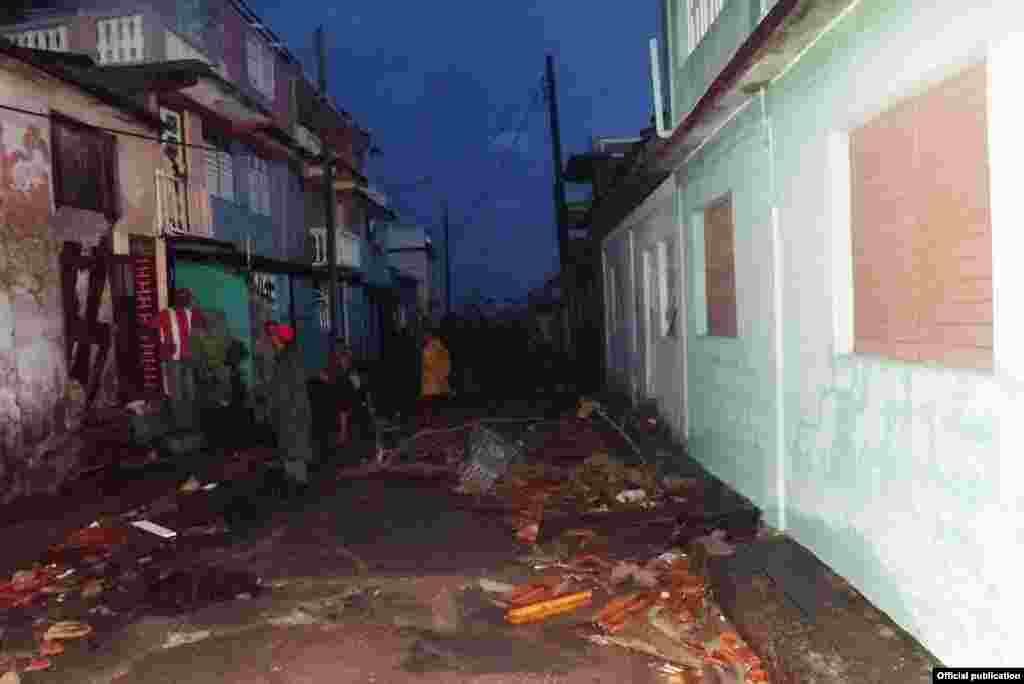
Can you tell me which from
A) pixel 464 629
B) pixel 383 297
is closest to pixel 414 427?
pixel 464 629

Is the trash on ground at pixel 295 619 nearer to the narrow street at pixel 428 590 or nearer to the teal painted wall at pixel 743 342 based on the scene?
the narrow street at pixel 428 590

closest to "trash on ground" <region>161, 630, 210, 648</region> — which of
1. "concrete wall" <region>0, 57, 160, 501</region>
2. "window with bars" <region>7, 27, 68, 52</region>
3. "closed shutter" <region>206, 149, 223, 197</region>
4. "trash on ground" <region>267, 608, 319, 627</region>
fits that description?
"trash on ground" <region>267, 608, 319, 627</region>

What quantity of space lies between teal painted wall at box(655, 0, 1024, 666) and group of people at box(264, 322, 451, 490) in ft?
15.4

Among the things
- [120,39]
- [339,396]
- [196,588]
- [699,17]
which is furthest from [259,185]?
[196,588]

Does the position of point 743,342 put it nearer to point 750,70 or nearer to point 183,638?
point 750,70

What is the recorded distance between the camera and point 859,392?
15.1ft

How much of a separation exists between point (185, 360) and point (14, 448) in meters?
3.24

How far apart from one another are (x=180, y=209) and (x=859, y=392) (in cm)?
1244

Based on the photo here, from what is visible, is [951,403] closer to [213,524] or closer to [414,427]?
[213,524]

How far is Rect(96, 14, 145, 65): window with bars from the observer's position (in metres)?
15.2

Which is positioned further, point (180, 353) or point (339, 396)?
point (339, 396)

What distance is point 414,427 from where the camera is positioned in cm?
1352

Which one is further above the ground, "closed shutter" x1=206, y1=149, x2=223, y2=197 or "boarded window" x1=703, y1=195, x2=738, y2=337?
"closed shutter" x1=206, y1=149, x2=223, y2=197

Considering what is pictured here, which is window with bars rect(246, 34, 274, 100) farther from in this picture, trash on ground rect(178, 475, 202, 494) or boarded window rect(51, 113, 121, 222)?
trash on ground rect(178, 475, 202, 494)
